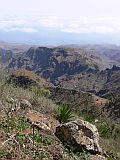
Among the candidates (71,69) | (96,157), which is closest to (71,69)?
(71,69)

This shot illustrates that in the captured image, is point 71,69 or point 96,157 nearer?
point 96,157

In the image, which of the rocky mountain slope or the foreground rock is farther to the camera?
the rocky mountain slope

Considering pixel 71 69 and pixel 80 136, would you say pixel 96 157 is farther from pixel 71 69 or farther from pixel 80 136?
pixel 71 69

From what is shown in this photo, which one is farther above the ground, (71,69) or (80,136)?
(80,136)

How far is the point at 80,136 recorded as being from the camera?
1090cm

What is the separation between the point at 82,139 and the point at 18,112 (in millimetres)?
2711

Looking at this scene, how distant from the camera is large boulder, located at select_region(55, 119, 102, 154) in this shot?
10.8 metres

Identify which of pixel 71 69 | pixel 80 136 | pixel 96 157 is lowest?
pixel 71 69

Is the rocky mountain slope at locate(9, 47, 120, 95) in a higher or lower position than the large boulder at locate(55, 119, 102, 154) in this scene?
lower

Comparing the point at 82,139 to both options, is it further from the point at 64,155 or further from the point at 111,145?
the point at 111,145

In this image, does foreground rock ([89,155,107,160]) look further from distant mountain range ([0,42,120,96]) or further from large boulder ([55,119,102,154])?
distant mountain range ([0,42,120,96])

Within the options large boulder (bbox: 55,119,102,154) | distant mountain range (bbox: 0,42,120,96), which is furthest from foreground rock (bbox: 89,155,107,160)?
distant mountain range (bbox: 0,42,120,96)

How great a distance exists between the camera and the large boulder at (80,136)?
10.8 m

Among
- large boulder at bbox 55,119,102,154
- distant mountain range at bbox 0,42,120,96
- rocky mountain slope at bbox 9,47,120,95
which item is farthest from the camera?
rocky mountain slope at bbox 9,47,120,95
